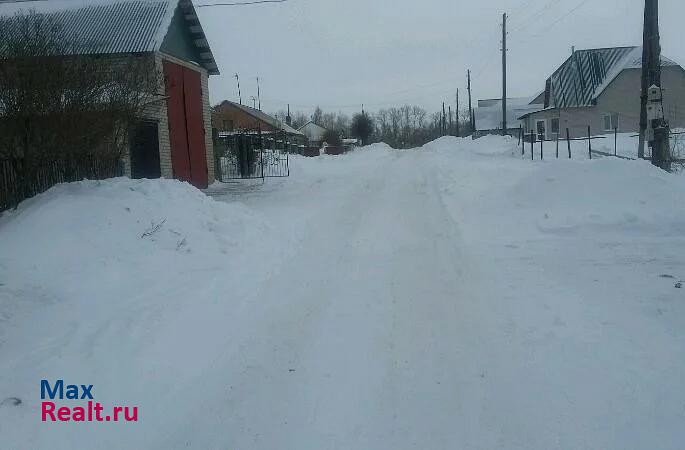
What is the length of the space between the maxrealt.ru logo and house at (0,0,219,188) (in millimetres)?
11609

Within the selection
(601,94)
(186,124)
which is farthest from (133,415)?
(601,94)

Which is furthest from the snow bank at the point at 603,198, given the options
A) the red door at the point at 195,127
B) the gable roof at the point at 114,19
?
the red door at the point at 195,127

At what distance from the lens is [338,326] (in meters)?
5.77

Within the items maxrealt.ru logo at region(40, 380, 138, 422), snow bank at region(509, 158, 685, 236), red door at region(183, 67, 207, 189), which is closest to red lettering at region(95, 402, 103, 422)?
maxrealt.ru logo at region(40, 380, 138, 422)

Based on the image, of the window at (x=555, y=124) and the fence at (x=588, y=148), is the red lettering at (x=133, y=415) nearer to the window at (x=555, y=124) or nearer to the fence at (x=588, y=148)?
the fence at (x=588, y=148)

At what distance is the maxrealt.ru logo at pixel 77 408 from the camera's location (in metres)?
4.09

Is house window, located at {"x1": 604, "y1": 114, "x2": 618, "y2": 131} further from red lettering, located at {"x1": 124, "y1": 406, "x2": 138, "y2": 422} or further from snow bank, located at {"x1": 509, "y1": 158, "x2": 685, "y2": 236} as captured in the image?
red lettering, located at {"x1": 124, "y1": 406, "x2": 138, "y2": 422}

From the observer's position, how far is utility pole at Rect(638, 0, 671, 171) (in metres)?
14.1

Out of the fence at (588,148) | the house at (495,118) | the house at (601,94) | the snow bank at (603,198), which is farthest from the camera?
the house at (495,118)

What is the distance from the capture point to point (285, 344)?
5359 mm

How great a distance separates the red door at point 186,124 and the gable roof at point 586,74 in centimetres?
3738

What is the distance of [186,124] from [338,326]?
16.0 metres

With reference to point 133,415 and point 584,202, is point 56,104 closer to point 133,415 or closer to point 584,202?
point 133,415

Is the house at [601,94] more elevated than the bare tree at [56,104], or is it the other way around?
the house at [601,94]
